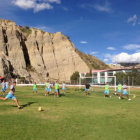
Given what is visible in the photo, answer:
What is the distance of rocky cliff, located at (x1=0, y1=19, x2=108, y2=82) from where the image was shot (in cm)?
7231

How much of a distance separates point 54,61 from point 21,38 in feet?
59.8

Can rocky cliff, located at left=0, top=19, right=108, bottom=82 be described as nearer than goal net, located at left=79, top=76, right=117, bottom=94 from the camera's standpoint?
No

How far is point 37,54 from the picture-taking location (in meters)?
79.9

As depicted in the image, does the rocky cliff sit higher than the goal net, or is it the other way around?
the rocky cliff

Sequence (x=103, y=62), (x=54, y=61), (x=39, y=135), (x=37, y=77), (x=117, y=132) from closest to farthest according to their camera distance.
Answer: (x=39, y=135)
(x=117, y=132)
(x=37, y=77)
(x=54, y=61)
(x=103, y=62)

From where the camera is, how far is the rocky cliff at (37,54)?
72312 mm

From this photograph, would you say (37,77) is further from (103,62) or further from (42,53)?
(103,62)

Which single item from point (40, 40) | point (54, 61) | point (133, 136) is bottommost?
point (133, 136)

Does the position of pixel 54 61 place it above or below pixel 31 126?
above

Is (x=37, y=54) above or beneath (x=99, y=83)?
above

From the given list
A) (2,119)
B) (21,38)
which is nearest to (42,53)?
(21,38)

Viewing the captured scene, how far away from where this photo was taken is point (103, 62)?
13038 cm

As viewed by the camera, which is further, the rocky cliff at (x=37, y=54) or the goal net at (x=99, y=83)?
the rocky cliff at (x=37, y=54)

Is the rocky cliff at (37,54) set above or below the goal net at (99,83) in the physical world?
above
